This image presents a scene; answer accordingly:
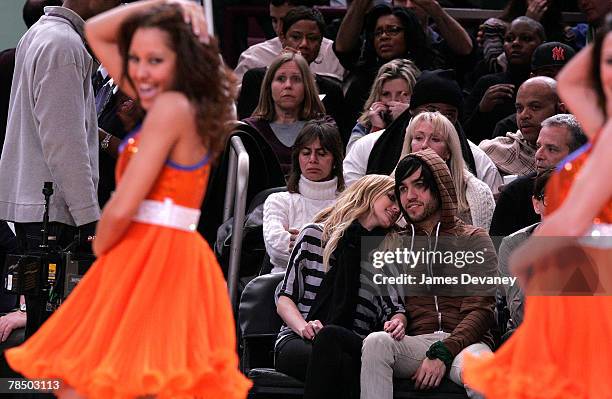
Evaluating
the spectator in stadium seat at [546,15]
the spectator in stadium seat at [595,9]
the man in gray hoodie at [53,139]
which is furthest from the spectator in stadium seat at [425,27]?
the man in gray hoodie at [53,139]

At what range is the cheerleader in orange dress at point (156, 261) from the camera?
13.5ft

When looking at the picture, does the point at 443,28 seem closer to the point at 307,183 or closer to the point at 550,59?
the point at 550,59

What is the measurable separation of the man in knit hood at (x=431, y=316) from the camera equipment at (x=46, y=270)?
152cm

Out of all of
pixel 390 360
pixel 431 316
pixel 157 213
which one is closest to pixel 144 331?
pixel 157 213

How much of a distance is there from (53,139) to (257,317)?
1.69m

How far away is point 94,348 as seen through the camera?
4.10m

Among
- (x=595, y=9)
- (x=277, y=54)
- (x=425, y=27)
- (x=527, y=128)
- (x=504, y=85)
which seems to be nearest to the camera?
(x=527, y=128)

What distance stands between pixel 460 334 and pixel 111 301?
262 cm

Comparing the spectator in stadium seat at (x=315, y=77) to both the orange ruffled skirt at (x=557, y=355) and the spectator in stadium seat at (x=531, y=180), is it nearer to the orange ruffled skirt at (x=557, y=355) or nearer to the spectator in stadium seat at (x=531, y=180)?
the spectator in stadium seat at (x=531, y=180)

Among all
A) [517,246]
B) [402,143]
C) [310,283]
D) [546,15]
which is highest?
[546,15]

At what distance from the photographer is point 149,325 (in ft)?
13.7

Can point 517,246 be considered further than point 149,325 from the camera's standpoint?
Yes

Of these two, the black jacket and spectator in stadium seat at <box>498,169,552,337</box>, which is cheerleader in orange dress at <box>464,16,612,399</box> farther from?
Answer: the black jacket

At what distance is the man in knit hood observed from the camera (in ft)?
20.4
